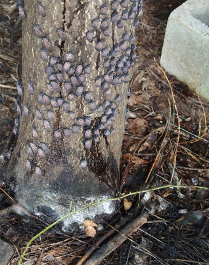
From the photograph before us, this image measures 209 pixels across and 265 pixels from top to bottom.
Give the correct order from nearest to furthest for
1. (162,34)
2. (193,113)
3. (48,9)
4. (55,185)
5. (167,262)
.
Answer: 1. (48,9)
2. (167,262)
3. (55,185)
4. (193,113)
5. (162,34)

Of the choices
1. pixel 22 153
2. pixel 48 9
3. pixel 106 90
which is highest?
pixel 48 9

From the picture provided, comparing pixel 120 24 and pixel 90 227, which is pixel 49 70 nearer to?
pixel 120 24

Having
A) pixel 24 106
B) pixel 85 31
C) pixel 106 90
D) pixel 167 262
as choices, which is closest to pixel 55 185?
pixel 24 106

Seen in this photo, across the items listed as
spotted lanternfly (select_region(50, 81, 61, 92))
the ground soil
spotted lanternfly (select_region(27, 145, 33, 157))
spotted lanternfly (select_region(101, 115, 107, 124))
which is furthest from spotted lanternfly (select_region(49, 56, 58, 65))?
the ground soil

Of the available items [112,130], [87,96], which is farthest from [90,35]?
[112,130]

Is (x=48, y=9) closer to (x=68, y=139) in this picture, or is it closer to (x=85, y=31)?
(x=85, y=31)

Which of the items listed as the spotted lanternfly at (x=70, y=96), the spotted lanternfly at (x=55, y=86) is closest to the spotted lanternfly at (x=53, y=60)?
the spotted lanternfly at (x=55, y=86)
